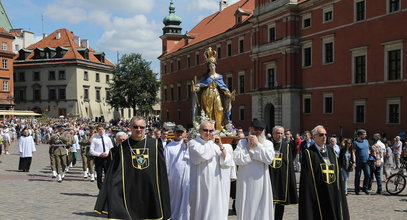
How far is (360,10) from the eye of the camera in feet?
103

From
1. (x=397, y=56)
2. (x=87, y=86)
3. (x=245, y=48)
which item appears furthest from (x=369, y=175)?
(x=87, y=86)

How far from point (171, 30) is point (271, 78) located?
113ft

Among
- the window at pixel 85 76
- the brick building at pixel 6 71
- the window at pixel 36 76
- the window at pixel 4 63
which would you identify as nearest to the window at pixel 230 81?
the brick building at pixel 6 71

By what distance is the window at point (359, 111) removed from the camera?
31.1 meters

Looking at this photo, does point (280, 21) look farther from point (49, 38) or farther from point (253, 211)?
point (49, 38)

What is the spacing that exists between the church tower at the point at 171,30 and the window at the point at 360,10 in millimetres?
41429

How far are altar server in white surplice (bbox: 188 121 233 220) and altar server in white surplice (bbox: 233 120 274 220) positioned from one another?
29cm

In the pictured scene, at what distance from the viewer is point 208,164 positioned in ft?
24.2

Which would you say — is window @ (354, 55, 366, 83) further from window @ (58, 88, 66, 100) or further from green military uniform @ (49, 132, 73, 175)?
window @ (58, 88, 66, 100)

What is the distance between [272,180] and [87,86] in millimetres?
68116

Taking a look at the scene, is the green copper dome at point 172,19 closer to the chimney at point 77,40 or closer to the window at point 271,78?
the chimney at point 77,40

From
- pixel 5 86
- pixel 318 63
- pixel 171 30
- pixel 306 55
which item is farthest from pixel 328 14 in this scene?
pixel 5 86

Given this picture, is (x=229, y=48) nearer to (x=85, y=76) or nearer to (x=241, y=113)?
(x=241, y=113)

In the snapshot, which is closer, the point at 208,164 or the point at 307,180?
the point at 307,180
